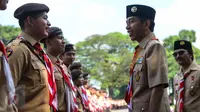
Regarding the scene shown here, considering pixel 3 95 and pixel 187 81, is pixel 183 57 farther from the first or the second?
pixel 3 95

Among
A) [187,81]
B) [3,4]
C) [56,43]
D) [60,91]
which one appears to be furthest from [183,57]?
[3,4]

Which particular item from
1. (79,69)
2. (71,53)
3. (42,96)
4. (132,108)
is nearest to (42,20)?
(42,96)

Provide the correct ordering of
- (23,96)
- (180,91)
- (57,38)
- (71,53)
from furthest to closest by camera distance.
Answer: (71,53)
(180,91)
(57,38)
(23,96)

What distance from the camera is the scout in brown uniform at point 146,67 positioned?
135 inches

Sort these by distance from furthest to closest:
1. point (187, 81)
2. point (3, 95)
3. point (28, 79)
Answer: point (187, 81), point (28, 79), point (3, 95)

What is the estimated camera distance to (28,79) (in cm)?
289

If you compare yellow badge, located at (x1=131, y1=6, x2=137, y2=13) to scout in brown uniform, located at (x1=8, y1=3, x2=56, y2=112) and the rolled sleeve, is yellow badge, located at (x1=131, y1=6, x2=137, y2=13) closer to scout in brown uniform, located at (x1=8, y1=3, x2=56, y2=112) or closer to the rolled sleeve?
the rolled sleeve

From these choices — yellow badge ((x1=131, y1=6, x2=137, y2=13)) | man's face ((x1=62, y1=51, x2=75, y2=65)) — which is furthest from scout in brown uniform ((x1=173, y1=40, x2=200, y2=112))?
yellow badge ((x1=131, y1=6, x2=137, y2=13))

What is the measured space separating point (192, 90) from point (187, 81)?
0.19 meters

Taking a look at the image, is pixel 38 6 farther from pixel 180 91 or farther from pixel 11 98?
pixel 180 91

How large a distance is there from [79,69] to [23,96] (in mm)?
3707

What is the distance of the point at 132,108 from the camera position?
368 cm

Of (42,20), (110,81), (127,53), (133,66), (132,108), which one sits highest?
(42,20)

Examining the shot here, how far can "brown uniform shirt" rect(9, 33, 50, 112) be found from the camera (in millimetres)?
2793
